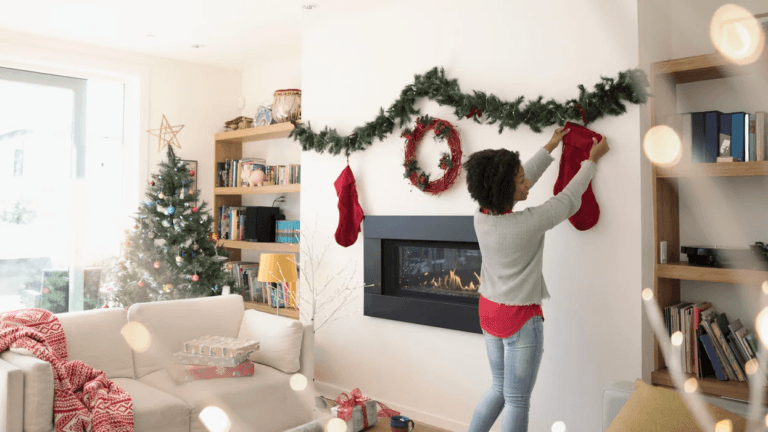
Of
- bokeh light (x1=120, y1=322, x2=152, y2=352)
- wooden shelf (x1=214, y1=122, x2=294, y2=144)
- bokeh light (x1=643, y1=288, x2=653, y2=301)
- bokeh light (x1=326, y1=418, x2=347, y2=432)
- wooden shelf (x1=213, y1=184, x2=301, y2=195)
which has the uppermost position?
wooden shelf (x1=214, y1=122, x2=294, y2=144)

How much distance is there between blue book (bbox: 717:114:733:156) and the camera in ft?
8.32

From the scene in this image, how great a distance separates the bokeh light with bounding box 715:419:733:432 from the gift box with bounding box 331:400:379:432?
1288 millimetres

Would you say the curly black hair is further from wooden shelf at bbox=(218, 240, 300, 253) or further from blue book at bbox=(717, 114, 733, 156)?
wooden shelf at bbox=(218, 240, 300, 253)

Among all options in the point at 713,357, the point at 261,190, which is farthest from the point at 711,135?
the point at 261,190

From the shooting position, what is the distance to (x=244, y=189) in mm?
4918

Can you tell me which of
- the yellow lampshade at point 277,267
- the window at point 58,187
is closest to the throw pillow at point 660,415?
the yellow lampshade at point 277,267

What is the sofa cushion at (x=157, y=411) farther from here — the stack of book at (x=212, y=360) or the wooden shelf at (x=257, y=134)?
the wooden shelf at (x=257, y=134)

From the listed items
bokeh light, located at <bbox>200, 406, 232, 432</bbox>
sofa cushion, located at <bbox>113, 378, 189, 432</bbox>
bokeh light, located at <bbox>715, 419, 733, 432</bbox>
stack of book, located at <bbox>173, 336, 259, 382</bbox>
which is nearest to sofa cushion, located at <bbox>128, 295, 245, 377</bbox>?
stack of book, located at <bbox>173, 336, 259, 382</bbox>

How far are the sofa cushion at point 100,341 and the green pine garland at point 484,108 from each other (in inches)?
69.3

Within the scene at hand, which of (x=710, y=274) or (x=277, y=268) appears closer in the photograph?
(x=710, y=274)

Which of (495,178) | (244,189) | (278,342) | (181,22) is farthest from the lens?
(244,189)

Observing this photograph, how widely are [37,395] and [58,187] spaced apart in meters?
2.70

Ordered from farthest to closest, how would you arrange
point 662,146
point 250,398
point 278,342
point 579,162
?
point 278,342
point 250,398
point 579,162
point 662,146

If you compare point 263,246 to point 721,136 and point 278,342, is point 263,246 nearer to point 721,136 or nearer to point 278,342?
point 278,342
